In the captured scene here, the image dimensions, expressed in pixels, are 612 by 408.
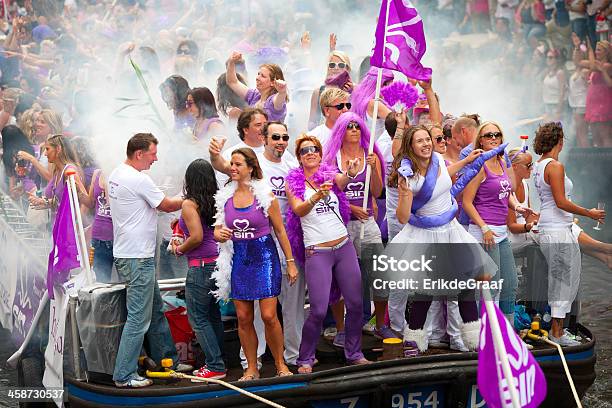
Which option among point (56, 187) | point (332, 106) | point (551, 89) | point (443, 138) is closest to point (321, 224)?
point (332, 106)

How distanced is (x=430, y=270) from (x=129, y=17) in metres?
9.57

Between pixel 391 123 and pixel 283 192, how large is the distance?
3.84 ft

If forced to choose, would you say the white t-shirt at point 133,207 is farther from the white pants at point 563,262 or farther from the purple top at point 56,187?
the white pants at point 563,262

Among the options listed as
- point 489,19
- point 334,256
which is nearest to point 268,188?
point 334,256

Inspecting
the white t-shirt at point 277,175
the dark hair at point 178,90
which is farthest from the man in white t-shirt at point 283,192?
the dark hair at point 178,90

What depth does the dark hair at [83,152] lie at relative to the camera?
8.42 meters

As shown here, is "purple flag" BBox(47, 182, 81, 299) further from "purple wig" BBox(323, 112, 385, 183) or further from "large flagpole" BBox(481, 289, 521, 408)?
"large flagpole" BBox(481, 289, 521, 408)

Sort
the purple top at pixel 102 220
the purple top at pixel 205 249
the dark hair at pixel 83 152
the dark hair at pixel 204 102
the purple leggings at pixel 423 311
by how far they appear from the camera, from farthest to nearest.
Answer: the dark hair at pixel 204 102 < the dark hair at pixel 83 152 < the purple top at pixel 102 220 < the purple leggings at pixel 423 311 < the purple top at pixel 205 249

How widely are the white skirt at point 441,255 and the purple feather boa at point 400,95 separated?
129cm

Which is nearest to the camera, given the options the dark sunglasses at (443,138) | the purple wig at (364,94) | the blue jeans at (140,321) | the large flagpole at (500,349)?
the large flagpole at (500,349)

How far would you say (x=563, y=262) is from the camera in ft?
24.7

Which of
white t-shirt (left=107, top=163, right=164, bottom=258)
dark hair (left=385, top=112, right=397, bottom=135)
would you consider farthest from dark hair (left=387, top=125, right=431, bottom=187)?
white t-shirt (left=107, top=163, right=164, bottom=258)

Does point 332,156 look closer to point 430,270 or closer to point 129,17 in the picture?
point 430,270

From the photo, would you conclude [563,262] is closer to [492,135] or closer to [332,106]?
[492,135]
